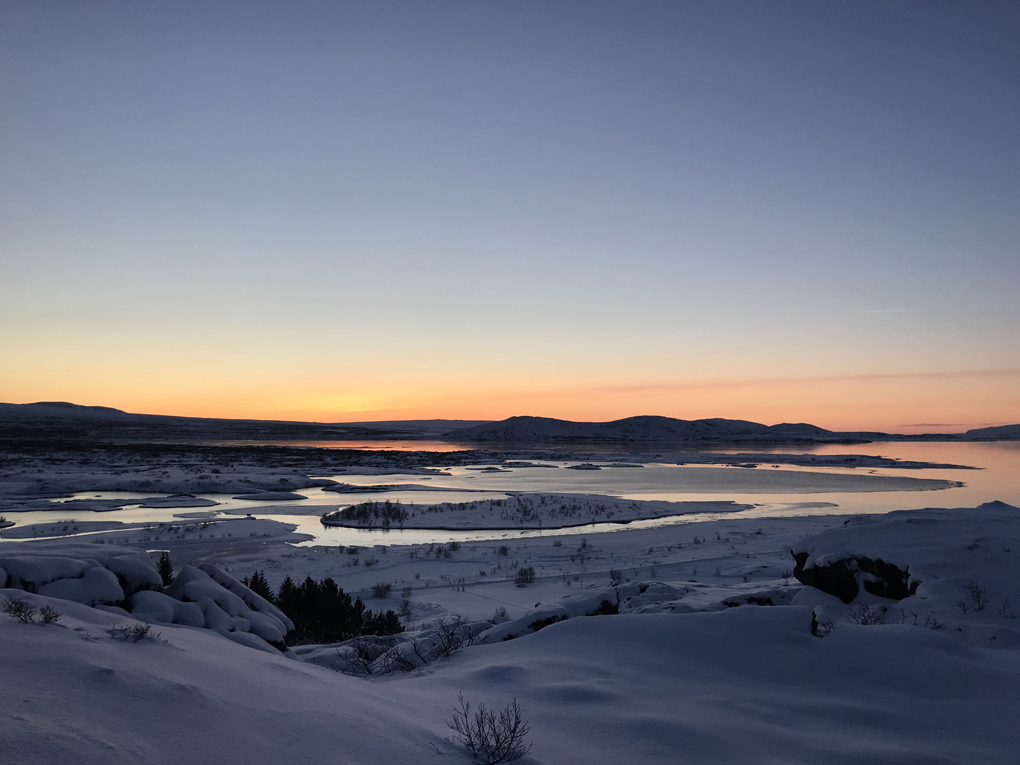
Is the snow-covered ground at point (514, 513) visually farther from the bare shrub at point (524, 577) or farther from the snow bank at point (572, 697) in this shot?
the snow bank at point (572, 697)

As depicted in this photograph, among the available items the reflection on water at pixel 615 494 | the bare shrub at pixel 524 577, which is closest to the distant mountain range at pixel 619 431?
the reflection on water at pixel 615 494

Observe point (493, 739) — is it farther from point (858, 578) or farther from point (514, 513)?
point (514, 513)

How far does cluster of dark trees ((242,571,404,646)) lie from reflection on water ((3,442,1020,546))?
32.1 feet

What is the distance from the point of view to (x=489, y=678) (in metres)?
5.10

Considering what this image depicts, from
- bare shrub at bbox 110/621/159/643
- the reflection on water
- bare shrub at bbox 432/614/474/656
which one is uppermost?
bare shrub at bbox 110/621/159/643

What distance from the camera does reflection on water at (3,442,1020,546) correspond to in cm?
2231

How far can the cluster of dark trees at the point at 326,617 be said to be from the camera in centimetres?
878

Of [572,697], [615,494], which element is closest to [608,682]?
[572,697]

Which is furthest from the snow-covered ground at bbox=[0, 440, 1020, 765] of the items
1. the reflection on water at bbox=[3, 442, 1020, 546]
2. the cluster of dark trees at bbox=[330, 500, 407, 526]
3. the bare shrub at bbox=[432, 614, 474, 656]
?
the cluster of dark trees at bbox=[330, 500, 407, 526]

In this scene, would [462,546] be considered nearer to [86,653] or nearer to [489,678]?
[489,678]

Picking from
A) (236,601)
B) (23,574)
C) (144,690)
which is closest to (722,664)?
(144,690)

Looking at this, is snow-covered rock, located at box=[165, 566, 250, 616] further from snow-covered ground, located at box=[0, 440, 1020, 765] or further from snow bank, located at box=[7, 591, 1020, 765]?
snow bank, located at box=[7, 591, 1020, 765]

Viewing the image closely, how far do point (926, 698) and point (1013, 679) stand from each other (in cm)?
84

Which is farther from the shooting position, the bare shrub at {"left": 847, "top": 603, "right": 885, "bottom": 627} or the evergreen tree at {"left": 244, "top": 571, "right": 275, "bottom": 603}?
the evergreen tree at {"left": 244, "top": 571, "right": 275, "bottom": 603}
